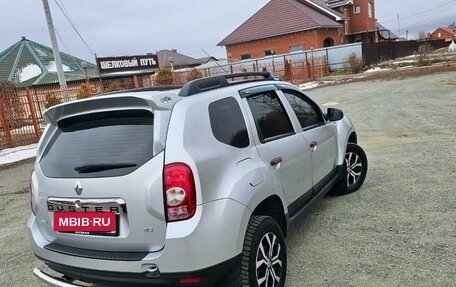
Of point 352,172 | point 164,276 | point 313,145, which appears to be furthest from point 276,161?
point 352,172

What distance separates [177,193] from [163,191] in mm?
83

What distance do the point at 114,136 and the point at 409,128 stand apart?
299 inches

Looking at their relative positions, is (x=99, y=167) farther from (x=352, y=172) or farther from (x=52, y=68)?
(x=52, y=68)

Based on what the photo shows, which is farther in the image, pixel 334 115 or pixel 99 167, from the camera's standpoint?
pixel 334 115

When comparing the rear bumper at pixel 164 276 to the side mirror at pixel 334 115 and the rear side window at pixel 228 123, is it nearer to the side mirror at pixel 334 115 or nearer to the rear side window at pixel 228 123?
the rear side window at pixel 228 123

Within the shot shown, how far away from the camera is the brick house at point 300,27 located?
37625 mm

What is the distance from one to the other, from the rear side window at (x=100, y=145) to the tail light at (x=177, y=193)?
8.0 inches

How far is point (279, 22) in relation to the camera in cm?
3984

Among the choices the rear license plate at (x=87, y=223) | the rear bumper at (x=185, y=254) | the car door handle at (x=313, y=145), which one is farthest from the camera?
the car door handle at (x=313, y=145)

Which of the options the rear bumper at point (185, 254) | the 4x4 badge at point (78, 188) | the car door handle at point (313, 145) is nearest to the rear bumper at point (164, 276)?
the rear bumper at point (185, 254)

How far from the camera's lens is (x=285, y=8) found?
131 ft

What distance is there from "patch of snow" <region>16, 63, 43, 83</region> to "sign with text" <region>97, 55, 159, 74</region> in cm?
513

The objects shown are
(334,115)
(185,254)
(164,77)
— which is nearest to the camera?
(185,254)

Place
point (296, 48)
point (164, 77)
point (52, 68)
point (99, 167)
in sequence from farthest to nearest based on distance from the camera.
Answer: point (296, 48) < point (52, 68) < point (164, 77) < point (99, 167)
